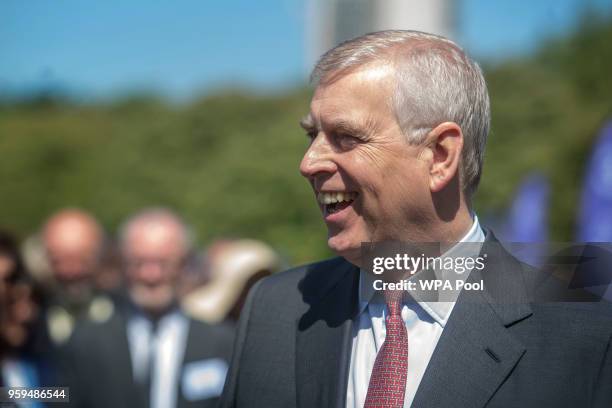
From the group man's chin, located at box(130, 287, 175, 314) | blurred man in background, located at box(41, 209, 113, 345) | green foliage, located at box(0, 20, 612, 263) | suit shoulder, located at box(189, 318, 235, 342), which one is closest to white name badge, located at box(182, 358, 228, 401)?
suit shoulder, located at box(189, 318, 235, 342)

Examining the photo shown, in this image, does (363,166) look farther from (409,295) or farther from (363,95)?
(409,295)

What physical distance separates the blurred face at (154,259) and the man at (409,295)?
235 cm

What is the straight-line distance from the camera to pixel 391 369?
232 centimetres

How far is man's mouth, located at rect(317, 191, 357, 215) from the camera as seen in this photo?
2426 millimetres

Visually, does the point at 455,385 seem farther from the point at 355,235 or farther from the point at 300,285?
the point at 300,285

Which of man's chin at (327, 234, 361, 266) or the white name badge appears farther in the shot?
the white name badge

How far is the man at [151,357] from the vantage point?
438 cm

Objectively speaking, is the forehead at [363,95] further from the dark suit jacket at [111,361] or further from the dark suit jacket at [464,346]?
the dark suit jacket at [111,361]

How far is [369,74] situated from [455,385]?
2.83 ft

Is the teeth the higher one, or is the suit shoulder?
the teeth

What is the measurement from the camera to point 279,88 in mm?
43812

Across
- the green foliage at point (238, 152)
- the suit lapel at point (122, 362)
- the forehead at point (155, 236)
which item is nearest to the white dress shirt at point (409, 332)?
the suit lapel at point (122, 362)

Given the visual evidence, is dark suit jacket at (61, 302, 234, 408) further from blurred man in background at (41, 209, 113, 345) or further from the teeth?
the teeth

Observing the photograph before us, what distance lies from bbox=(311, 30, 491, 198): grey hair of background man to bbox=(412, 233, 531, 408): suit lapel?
1.06 ft
